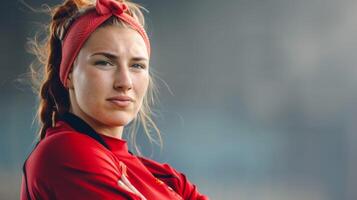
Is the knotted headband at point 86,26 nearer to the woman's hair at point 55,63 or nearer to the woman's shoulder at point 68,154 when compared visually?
the woman's hair at point 55,63

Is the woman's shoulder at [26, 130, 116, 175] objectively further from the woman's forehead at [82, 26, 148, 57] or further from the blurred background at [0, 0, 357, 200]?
the blurred background at [0, 0, 357, 200]

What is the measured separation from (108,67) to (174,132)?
1936 millimetres

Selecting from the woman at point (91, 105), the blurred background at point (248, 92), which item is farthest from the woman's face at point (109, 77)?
the blurred background at point (248, 92)

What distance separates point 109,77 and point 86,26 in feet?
0.35

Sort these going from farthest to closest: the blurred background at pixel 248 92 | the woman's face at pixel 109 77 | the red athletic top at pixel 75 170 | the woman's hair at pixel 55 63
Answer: the blurred background at pixel 248 92 < the woman's hair at pixel 55 63 < the woman's face at pixel 109 77 < the red athletic top at pixel 75 170

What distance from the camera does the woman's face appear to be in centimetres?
95

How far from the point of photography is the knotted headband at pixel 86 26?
3.20 feet

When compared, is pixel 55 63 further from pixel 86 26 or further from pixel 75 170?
pixel 75 170

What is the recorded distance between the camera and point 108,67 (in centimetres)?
95

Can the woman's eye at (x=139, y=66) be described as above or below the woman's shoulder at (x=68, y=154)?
above

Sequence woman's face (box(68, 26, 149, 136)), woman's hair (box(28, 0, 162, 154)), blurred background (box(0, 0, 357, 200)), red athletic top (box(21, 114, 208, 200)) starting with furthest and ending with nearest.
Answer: blurred background (box(0, 0, 357, 200)), woman's hair (box(28, 0, 162, 154)), woman's face (box(68, 26, 149, 136)), red athletic top (box(21, 114, 208, 200))

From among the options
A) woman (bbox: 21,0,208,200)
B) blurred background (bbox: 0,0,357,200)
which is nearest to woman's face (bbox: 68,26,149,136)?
woman (bbox: 21,0,208,200)

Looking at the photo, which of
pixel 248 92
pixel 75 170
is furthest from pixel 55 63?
pixel 248 92

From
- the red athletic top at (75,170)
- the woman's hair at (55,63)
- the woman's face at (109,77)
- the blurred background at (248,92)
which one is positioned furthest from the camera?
the blurred background at (248,92)
